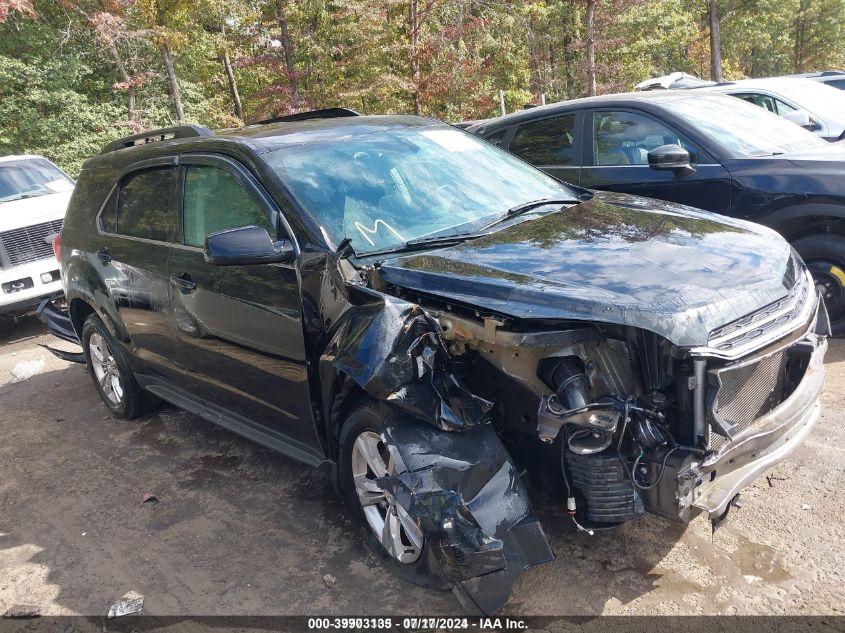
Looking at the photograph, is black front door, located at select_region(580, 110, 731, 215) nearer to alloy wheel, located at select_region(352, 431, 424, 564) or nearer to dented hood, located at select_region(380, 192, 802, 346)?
dented hood, located at select_region(380, 192, 802, 346)

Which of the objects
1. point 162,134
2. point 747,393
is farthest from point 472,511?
point 162,134

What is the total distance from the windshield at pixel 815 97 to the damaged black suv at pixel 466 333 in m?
6.59

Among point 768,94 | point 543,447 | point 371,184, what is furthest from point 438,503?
point 768,94

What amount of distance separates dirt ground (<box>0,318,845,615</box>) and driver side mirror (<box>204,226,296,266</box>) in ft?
4.67

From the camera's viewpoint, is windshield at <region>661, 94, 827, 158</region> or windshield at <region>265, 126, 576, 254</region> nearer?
windshield at <region>265, 126, 576, 254</region>

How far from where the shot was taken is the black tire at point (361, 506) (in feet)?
9.49

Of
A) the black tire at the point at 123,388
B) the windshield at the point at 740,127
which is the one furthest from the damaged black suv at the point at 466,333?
the windshield at the point at 740,127

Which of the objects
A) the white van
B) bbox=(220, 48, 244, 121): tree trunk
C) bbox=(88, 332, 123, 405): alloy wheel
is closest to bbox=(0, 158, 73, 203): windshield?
the white van

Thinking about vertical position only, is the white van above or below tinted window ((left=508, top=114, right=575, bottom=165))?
below

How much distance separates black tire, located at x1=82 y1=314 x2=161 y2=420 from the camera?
16.8ft

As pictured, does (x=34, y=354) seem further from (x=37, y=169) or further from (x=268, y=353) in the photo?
(x=268, y=353)

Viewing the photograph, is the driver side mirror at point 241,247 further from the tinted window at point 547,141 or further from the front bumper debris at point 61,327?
the tinted window at point 547,141

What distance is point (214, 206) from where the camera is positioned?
393 cm

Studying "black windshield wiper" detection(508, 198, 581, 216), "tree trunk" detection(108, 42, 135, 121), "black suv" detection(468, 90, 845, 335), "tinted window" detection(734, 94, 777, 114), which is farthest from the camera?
"tree trunk" detection(108, 42, 135, 121)
